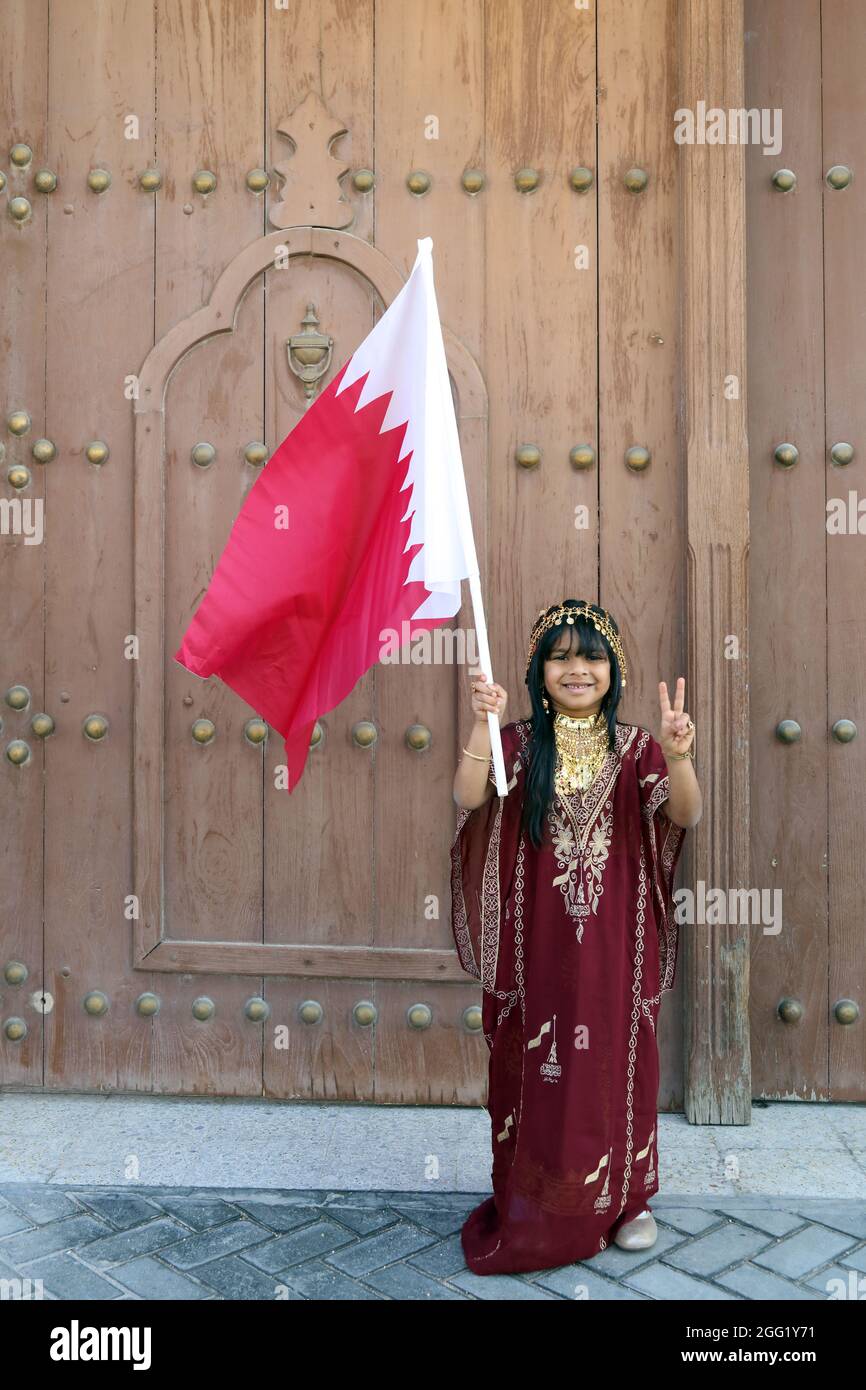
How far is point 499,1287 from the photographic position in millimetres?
2398

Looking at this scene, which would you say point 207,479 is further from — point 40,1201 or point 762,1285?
Result: point 762,1285

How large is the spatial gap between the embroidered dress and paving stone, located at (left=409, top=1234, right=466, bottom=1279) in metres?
0.04

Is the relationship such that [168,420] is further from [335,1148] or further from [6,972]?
[335,1148]

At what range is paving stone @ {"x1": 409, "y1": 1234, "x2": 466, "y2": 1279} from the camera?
247 centimetres

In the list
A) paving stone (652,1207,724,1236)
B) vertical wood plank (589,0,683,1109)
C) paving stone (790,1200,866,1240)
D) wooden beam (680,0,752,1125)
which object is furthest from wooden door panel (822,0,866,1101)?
paving stone (652,1207,724,1236)

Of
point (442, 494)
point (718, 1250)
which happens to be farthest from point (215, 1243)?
point (442, 494)

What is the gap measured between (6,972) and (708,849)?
6.25ft

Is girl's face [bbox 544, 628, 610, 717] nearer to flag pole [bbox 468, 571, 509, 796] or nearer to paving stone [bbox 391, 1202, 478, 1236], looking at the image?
flag pole [bbox 468, 571, 509, 796]

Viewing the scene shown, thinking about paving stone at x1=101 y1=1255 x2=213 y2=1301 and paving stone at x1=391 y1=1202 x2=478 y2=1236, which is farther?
paving stone at x1=391 y1=1202 x2=478 y2=1236

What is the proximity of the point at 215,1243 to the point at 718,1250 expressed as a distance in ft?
3.29

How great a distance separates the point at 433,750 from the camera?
11.1 ft

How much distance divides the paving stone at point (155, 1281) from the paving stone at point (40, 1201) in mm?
298

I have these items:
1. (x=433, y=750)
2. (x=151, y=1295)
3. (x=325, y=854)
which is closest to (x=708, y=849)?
(x=433, y=750)

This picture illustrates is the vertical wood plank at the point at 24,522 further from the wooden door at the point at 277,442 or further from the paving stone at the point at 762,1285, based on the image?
the paving stone at the point at 762,1285
